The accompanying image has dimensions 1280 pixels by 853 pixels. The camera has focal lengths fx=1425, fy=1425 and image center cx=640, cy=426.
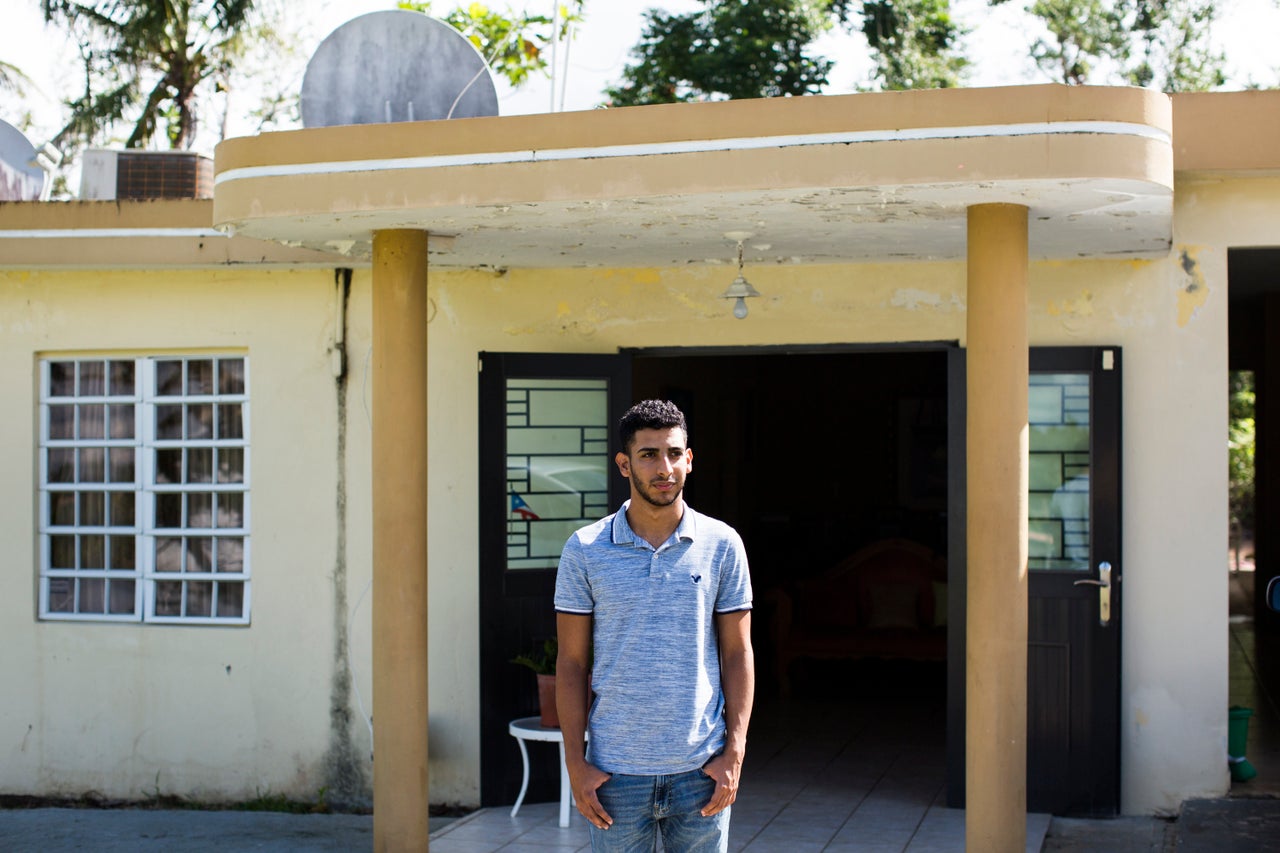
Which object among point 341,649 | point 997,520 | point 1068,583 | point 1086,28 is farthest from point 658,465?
point 1086,28

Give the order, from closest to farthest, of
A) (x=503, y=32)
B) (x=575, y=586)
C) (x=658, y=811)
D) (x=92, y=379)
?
1. (x=658, y=811)
2. (x=575, y=586)
3. (x=92, y=379)
4. (x=503, y=32)

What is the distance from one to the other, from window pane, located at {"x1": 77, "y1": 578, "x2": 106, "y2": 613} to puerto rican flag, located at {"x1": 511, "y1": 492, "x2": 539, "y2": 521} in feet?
7.77

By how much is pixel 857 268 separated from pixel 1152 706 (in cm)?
238

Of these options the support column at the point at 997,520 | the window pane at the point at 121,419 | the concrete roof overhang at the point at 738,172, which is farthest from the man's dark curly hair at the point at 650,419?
the window pane at the point at 121,419

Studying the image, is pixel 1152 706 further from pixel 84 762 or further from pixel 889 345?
pixel 84 762

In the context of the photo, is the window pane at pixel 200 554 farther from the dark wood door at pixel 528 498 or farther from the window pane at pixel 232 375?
the dark wood door at pixel 528 498

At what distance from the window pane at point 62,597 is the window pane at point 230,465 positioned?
1052 millimetres

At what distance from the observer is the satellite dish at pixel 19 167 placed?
27.2 feet

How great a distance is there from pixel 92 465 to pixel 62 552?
0.51 metres

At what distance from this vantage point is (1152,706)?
6.36m

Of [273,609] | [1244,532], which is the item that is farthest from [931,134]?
[1244,532]

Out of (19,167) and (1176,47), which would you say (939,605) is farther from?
(1176,47)

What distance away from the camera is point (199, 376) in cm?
740

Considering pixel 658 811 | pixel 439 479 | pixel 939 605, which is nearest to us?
pixel 658 811
